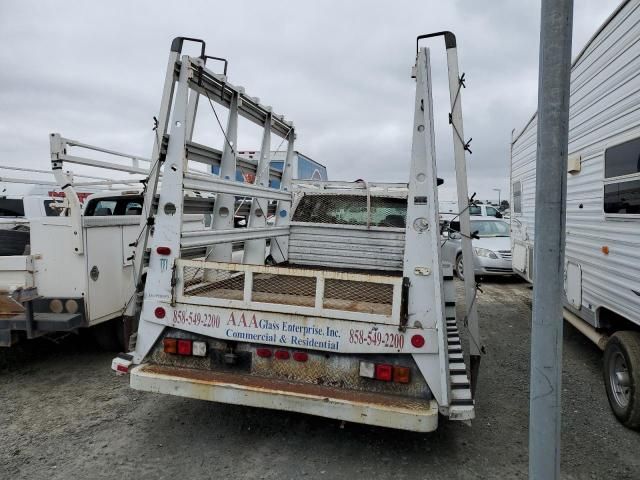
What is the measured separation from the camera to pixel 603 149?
440 centimetres

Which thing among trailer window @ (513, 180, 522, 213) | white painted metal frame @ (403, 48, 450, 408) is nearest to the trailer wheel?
white painted metal frame @ (403, 48, 450, 408)

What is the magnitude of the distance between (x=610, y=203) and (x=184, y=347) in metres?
3.96

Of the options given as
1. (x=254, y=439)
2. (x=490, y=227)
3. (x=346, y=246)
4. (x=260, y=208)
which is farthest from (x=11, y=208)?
(x=490, y=227)

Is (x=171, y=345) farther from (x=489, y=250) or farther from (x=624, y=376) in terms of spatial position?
(x=489, y=250)

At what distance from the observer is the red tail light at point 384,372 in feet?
10.3

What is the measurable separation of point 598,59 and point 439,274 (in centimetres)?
315

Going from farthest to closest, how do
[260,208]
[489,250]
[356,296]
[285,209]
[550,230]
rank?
[489,250] → [285,209] → [260,208] → [356,296] → [550,230]

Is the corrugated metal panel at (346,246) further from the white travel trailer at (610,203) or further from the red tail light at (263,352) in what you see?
the red tail light at (263,352)

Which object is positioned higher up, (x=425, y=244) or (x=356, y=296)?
(x=425, y=244)

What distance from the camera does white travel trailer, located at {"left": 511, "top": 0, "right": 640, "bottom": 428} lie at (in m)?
3.75

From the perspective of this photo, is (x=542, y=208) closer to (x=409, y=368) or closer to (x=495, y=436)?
(x=409, y=368)

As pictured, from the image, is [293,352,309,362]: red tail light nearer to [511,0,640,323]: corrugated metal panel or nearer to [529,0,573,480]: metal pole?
[529,0,573,480]: metal pole

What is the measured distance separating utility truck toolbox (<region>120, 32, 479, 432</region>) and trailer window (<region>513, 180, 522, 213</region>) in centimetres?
502

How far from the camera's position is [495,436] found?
370cm
